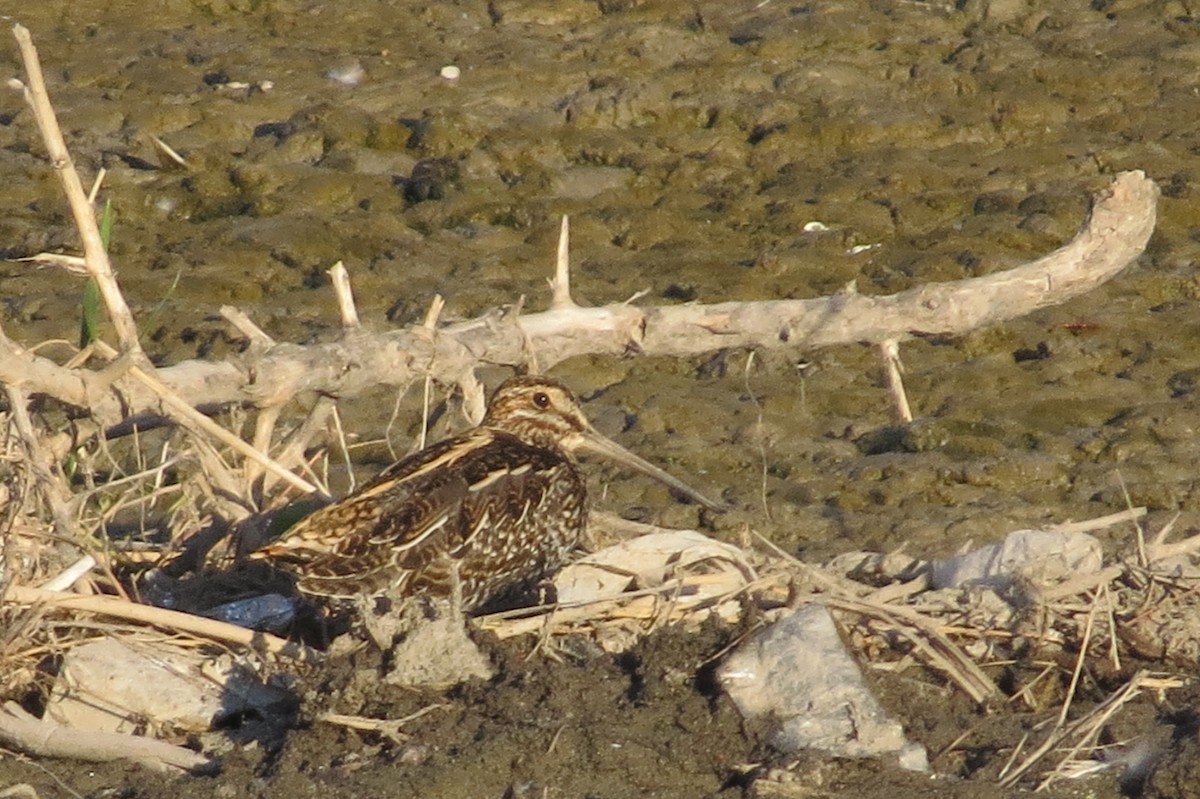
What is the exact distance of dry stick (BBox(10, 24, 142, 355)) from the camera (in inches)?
192

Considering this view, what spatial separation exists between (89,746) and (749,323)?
7.03 feet

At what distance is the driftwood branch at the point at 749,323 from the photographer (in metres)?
5.73

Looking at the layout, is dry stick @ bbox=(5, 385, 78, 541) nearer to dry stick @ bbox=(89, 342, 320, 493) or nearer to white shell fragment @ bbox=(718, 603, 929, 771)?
dry stick @ bbox=(89, 342, 320, 493)

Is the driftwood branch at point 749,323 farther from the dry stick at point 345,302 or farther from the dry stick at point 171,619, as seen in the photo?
the dry stick at point 171,619

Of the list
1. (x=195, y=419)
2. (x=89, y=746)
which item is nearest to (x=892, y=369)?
(x=195, y=419)

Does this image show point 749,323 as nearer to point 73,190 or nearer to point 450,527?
point 450,527

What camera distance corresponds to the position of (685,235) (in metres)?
9.20

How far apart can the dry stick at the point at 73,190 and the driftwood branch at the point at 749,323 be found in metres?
0.52

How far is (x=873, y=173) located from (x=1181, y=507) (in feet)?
9.93

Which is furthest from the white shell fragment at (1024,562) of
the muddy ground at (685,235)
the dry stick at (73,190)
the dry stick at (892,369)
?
the dry stick at (73,190)

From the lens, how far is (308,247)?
8.81 m

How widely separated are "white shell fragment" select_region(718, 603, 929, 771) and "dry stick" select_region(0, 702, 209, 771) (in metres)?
1.26

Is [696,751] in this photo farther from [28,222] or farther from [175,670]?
[28,222]

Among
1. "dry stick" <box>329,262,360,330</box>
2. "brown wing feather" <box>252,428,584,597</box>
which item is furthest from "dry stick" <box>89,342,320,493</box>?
"dry stick" <box>329,262,360,330</box>
